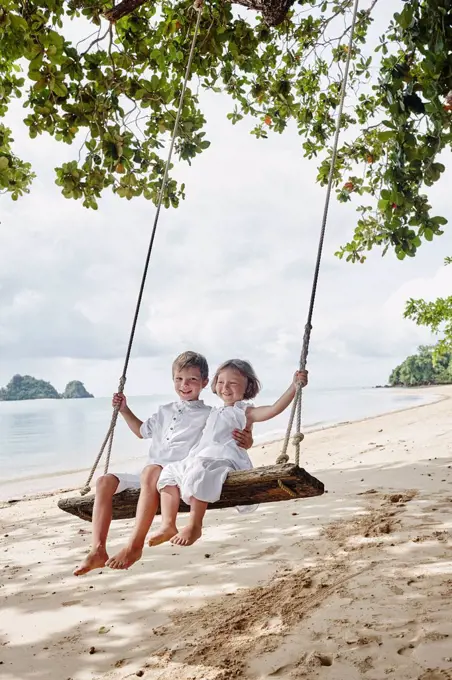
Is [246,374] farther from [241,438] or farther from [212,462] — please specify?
[212,462]

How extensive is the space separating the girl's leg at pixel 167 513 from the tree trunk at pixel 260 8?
3451mm

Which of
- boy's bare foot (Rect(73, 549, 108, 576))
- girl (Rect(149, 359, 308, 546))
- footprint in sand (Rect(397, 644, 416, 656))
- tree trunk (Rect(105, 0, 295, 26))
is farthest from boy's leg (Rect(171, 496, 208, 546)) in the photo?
tree trunk (Rect(105, 0, 295, 26))

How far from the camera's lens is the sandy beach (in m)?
3.32

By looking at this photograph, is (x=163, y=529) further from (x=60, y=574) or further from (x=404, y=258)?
(x=60, y=574)

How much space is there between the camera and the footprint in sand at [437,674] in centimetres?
285

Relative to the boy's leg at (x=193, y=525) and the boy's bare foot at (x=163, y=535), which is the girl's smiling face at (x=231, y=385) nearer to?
the boy's leg at (x=193, y=525)

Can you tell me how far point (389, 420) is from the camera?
1897cm

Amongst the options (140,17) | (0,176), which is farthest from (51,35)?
(140,17)

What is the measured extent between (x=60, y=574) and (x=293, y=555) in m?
2.14

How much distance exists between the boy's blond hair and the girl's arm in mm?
338

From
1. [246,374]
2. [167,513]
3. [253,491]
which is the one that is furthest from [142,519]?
[246,374]

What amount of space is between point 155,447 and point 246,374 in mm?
685

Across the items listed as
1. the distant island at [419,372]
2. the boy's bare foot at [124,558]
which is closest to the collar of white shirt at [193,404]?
the boy's bare foot at [124,558]

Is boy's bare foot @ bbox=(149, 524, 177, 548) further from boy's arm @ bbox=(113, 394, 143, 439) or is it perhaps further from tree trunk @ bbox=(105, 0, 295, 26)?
tree trunk @ bbox=(105, 0, 295, 26)
